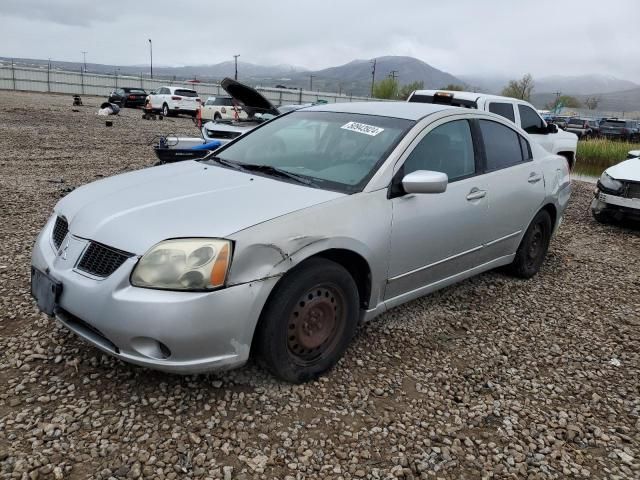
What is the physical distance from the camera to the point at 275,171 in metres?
3.30

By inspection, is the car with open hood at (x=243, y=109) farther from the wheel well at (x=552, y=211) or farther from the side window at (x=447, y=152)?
the wheel well at (x=552, y=211)

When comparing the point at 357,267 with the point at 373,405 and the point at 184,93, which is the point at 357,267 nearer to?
the point at 373,405

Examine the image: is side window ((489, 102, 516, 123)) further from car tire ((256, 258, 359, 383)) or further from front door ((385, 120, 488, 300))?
car tire ((256, 258, 359, 383))

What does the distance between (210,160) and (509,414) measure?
2.59 m

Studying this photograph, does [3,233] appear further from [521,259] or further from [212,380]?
[521,259]

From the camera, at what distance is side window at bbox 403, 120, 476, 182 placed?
338 centimetres

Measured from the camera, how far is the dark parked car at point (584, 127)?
28078mm

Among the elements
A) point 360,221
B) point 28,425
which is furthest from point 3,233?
point 360,221

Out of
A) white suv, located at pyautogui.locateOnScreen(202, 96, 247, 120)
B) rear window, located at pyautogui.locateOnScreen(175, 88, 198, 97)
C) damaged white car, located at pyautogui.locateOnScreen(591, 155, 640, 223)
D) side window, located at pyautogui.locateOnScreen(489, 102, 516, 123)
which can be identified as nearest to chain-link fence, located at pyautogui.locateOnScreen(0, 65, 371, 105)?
rear window, located at pyautogui.locateOnScreen(175, 88, 198, 97)

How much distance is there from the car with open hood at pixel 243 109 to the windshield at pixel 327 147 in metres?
2.71

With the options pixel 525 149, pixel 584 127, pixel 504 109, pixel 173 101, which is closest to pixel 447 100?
pixel 504 109

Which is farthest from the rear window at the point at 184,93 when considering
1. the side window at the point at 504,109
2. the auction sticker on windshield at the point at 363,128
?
the auction sticker on windshield at the point at 363,128

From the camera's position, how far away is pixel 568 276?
16.7ft

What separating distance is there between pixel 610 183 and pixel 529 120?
257 cm
